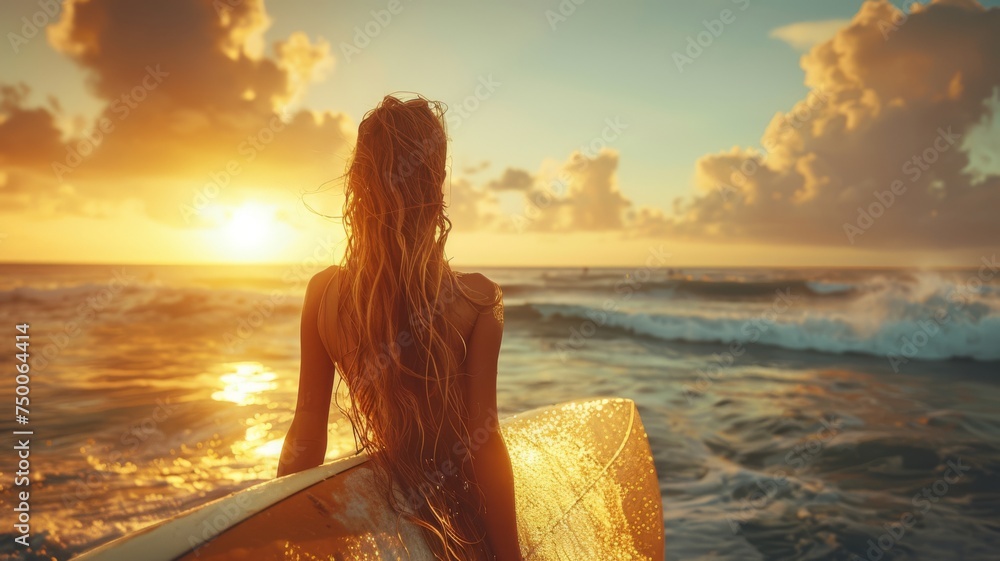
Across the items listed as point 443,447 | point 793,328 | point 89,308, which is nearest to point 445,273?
point 443,447

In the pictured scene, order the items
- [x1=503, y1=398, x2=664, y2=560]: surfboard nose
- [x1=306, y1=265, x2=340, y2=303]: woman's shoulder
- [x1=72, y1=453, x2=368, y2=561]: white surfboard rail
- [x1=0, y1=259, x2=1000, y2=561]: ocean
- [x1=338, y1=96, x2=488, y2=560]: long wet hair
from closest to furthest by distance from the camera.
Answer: [x1=72, y1=453, x2=368, y2=561]: white surfboard rail → [x1=338, y1=96, x2=488, y2=560]: long wet hair → [x1=306, y1=265, x2=340, y2=303]: woman's shoulder → [x1=503, y1=398, x2=664, y2=560]: surfboard nose → [x1=0, y1=259, x2=1000, y2=561]: ocean

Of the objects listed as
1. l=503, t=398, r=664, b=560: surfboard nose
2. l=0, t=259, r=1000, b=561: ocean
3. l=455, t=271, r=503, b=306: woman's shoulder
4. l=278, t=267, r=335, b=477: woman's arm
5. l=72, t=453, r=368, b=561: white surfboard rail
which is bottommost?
l=0, t=259, r=1000, b=561: ocean

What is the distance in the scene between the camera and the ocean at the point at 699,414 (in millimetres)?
4457

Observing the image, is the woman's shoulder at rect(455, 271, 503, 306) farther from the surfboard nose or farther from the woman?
the surfboard nose

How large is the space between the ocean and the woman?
9.28 ft

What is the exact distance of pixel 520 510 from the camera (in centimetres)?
231

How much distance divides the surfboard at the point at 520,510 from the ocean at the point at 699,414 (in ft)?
5.46

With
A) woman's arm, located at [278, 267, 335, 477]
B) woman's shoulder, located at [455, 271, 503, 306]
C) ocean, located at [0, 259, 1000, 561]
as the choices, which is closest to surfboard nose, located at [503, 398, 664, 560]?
woman's arm, located at [278, 267, 335, 477]

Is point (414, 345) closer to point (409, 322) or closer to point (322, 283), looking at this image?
point (409, 322)

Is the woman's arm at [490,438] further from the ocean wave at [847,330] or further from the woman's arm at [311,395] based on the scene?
the ocean wave at [847,330]

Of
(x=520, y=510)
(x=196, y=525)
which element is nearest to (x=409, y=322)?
(x=196, y=525)

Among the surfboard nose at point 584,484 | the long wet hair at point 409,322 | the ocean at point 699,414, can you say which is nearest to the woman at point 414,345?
the long wet hair at point 409,322

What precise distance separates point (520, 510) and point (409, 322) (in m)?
0.96

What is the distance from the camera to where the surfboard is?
5.15 feet
